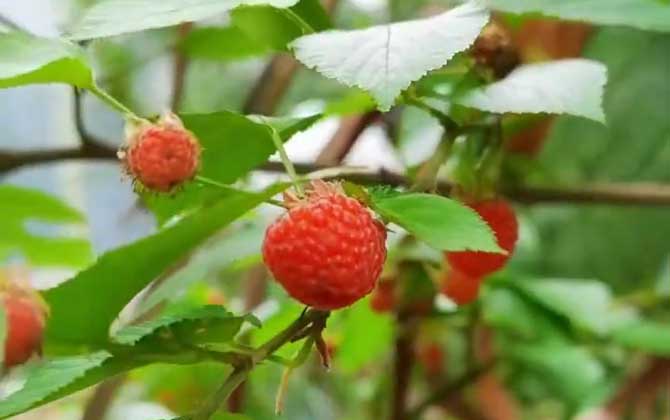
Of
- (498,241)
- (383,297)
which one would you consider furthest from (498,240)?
(383,297)

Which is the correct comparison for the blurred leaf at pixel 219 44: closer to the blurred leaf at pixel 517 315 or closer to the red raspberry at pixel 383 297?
the red raspberry at pixel 383 297

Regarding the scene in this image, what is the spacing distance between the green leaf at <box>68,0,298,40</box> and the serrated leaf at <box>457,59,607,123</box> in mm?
72

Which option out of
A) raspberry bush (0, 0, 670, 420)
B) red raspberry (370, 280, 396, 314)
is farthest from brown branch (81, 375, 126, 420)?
red raspberry (370, 280, 396, 314)

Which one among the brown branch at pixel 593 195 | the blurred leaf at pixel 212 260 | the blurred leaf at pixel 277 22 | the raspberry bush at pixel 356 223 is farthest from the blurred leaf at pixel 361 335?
the blurred leaf at pixel 277 22

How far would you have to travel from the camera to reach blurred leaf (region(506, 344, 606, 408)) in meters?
0.73

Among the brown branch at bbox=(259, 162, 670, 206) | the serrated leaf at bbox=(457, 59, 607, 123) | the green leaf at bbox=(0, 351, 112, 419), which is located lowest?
the brown branch at bbox=(259, 162, 670, 206)

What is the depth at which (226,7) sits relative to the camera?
32 centimetres

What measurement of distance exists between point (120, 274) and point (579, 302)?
477 millimetres

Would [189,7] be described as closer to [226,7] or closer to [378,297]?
[226,7]

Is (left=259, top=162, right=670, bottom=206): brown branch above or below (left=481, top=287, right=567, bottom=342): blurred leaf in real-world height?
above

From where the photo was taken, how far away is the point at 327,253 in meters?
0.28

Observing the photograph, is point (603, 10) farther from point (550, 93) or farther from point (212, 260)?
point (212, 260)

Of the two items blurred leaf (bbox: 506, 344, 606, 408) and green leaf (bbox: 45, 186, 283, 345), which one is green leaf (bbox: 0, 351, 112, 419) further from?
blurred leaf (bbox: 506, 344, 606, 408)

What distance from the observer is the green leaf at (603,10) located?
371 mm
